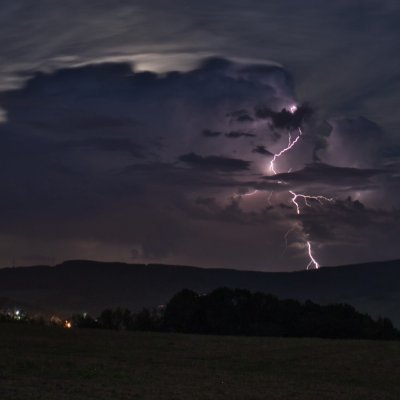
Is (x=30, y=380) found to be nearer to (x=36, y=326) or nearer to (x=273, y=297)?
(x=36, y=326)

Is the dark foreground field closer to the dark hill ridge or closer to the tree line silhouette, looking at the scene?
the tree line silhouette

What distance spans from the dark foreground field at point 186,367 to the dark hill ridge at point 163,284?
90.5 metres

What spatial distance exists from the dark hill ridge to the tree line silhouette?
67.4 m

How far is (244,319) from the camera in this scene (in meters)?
61.5

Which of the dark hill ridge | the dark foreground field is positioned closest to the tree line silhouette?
the dark foreground field

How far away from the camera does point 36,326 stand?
46.6 meters

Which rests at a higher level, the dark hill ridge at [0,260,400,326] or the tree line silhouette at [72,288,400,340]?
the dark hill ridge at [0,260,400,326]

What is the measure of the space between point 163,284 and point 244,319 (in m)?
94.9

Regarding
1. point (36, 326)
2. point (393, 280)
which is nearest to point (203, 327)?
point (36, 326)

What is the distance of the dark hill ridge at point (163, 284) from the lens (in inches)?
5443

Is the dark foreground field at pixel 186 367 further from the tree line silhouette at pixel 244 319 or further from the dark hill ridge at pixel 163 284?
the dark hill ridge at pixel 163 284

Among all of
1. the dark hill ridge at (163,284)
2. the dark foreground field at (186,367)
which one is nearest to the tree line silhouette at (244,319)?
the dark foreground field at (186,367)

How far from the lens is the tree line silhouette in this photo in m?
57.2

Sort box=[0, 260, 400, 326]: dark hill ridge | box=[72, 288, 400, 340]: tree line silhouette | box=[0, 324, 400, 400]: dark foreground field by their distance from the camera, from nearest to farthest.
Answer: box=[0, 324, 400, 400]: dark foreground field → box=[72, 288, 400, 340]: tree line silhouette → box=[0, 260, 400, 326]: dark hill ridge
